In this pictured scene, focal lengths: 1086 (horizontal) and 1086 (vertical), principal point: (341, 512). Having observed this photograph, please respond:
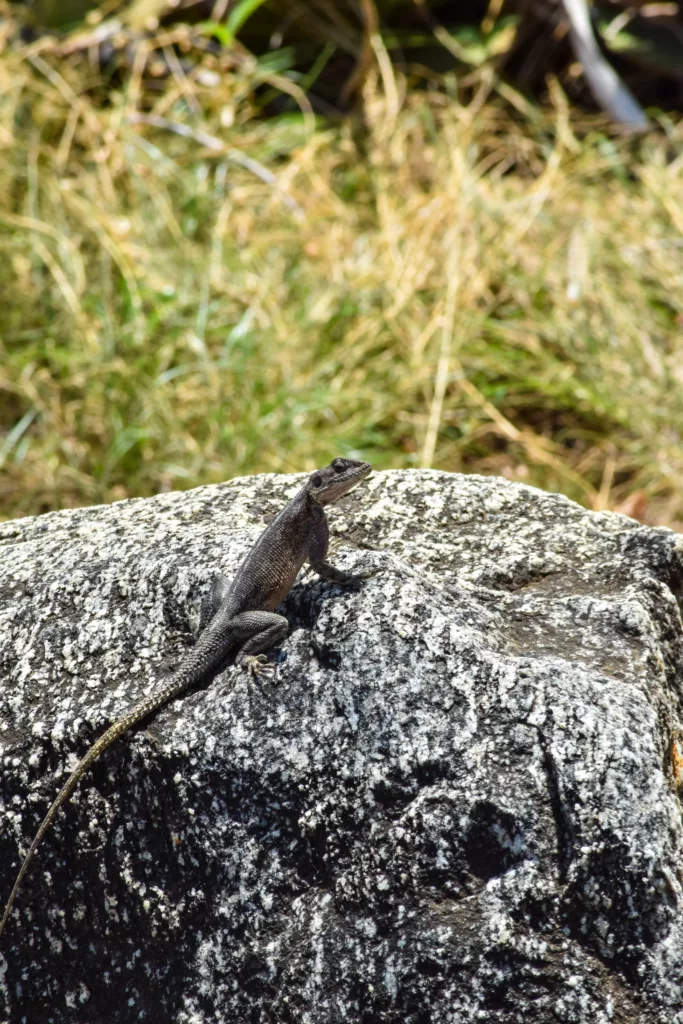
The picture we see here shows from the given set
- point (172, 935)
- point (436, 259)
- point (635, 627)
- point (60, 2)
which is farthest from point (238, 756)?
point (60, 2)

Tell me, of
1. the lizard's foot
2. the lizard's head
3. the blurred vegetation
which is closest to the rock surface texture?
the lizard's foot

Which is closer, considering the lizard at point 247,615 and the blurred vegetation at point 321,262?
the lizard at point 247,615

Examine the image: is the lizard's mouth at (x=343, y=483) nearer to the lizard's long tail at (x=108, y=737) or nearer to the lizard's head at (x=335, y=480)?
the lizard's head at (x=335, y=480)

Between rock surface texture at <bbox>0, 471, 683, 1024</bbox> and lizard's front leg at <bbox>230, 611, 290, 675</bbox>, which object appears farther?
lizard's front leg at <bbox>230, 611, 290, 675</bbox>

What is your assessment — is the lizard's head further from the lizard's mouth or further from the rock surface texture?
the rock surface texture

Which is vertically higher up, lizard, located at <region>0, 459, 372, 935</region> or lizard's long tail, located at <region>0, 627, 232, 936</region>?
lizard, located at <region>0, 459, 372, 935</region>

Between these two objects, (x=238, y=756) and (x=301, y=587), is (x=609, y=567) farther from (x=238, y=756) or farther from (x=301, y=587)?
(x=238, y=756)

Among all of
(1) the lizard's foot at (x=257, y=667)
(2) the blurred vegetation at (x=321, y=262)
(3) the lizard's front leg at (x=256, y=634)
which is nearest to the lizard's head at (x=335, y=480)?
(3) the lizard's front leg at (x=256, y=634)

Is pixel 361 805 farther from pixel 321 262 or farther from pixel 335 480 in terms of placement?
pixel 321 262
